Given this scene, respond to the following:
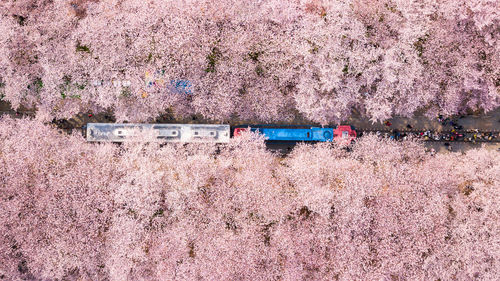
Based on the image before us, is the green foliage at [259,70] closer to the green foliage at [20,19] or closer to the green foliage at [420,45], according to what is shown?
the green foliage at [420,45]

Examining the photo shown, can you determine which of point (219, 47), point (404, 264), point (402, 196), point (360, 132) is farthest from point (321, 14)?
point (404, 264)

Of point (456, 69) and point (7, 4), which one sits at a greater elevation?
point (7, 4)

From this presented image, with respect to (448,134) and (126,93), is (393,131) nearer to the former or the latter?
(448,134)

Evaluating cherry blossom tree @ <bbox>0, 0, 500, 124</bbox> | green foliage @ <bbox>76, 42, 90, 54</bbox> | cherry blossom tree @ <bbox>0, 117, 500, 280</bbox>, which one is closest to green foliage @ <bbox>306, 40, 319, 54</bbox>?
cherry blossom tree @ <bbox>0, 0, 500, 124</bbox>

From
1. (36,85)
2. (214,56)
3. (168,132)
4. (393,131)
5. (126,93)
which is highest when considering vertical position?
(214,56)

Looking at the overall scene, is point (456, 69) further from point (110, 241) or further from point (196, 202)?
point (110, 241)

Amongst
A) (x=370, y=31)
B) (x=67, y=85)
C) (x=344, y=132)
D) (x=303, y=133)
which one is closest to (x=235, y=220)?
(x=303, y=133)

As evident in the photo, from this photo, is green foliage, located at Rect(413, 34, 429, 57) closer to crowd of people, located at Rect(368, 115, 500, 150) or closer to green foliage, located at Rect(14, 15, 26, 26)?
crowd of people, located at Rect(368, 115, 500, 150)

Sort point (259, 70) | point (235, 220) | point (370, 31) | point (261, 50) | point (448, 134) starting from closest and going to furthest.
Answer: point (235, 220) → point (370, 31) → point (261, 50) → point (259, 70) → point (448, 134)
